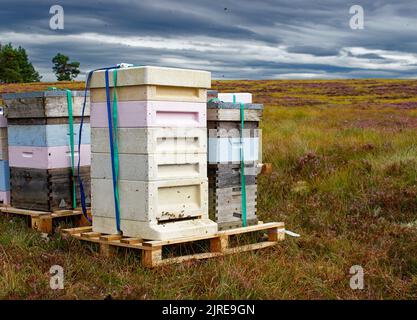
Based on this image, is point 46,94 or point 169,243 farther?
point 46,94

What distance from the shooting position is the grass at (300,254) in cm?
512

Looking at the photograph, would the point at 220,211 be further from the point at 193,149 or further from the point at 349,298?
the point at 349,298

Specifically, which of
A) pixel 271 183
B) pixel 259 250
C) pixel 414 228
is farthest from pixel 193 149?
pixel 271 183

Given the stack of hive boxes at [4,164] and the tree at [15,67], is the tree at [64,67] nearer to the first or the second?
the tree at [15,67]

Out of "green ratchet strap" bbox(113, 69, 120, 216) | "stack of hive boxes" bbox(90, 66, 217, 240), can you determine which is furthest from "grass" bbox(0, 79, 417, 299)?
"green ratchet strap" bbox(113, 69, 120, 216)

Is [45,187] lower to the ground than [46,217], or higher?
higher

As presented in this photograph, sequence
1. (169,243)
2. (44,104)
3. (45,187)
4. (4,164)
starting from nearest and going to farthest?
(169,243), (44,104), (45,187), (4,164)

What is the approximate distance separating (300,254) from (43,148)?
3266 mm

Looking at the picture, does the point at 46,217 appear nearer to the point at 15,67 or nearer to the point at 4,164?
the point at 4,164

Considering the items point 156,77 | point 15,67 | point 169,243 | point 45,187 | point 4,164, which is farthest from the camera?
point 15,67

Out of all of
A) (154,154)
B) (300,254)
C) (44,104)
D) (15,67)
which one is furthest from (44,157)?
(15,67)

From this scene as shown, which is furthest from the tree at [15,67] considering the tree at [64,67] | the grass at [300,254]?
the grass at [300,254]

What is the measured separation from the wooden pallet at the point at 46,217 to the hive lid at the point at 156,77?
1828 millimetres

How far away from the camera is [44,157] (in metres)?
7.11
